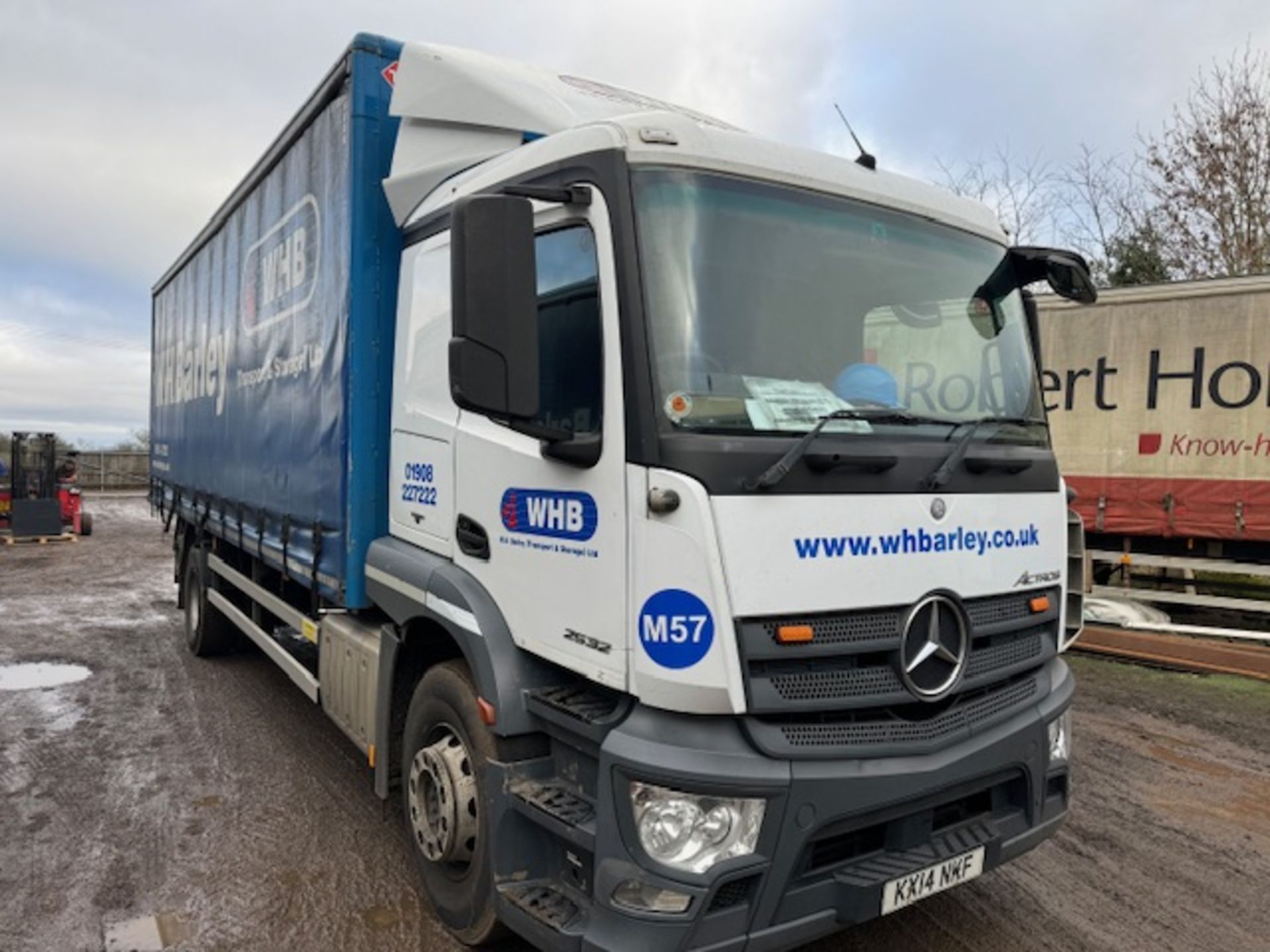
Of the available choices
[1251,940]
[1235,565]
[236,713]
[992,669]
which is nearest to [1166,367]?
[1235,565]

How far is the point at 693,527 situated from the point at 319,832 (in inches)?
115

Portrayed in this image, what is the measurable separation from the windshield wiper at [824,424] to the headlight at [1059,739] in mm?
1148

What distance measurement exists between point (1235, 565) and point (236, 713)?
8886 millimetres

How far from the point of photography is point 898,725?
2.52m

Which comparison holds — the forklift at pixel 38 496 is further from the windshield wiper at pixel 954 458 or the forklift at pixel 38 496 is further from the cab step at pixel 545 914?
the windshield wiper at pixel 954 458

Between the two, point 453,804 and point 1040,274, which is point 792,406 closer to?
point 1040,274

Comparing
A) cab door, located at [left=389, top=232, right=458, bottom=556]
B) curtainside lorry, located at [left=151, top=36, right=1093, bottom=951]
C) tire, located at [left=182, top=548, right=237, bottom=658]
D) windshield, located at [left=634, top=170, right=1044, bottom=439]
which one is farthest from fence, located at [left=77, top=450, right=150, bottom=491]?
windshield, located at [left=634, top=170, right=1044, bottom=439]

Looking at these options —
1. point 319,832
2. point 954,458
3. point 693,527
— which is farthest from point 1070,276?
point 319,832

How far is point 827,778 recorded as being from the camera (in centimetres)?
235

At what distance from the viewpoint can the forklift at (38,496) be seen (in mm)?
17781

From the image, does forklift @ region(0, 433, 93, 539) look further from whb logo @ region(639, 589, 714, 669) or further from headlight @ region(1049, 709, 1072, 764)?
headlight @ region(1049, 709, 1072, 764)

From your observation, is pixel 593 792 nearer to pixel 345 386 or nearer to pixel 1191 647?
pixel 345 386

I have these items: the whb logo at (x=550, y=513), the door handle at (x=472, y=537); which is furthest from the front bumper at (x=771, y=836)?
the door handle at (x=472, y=537)

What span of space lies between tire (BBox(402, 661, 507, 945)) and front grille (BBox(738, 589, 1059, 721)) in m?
1.01
